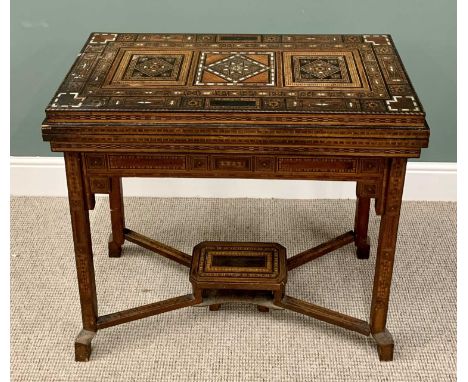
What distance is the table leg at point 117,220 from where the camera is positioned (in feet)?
8.23

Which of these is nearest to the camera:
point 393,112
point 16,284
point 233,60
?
point 393,112

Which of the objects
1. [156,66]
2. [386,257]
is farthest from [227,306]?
[156,66]

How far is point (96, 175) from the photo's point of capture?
195cm

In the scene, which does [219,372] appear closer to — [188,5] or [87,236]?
[87,236]

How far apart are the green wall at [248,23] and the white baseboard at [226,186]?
12.5 inches

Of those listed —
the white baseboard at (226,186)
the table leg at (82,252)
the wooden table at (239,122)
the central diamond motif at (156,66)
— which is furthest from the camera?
the white baseboard at (226,186)

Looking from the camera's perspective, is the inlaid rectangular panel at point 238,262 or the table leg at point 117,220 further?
the table leg at point 117,220

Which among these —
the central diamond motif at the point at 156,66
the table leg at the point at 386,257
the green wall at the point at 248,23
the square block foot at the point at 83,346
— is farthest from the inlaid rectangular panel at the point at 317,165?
the green wall at the point at 248,23

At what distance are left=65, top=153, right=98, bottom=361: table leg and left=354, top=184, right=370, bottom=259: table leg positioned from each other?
91 centimetres

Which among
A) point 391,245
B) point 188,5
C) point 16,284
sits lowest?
point 16,284

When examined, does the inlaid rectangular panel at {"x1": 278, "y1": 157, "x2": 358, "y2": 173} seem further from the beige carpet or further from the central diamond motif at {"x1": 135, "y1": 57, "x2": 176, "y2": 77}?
the beige carpet

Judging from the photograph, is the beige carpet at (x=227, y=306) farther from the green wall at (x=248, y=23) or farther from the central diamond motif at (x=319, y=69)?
the central diamond motif at (x=319, y=69)

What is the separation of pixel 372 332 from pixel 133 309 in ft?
2.28

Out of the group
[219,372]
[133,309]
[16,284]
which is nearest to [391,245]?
[219,372]
